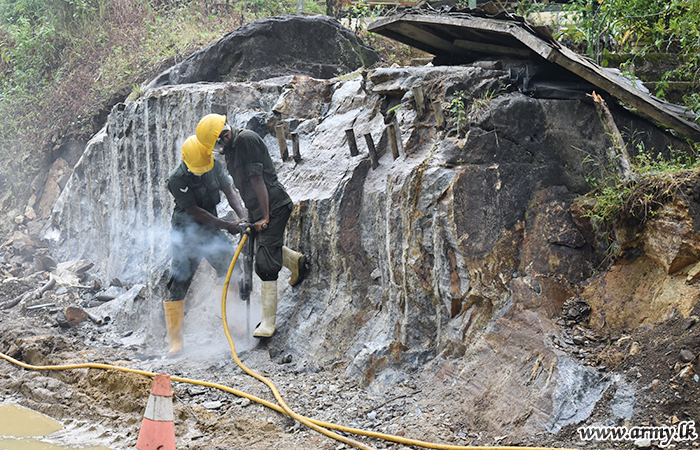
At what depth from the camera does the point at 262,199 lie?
550 cm

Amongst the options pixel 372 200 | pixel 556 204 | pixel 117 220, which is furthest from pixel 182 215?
pixel 117 220

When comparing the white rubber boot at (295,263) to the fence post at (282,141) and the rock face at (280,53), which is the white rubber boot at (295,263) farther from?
the rock face at (280,53)

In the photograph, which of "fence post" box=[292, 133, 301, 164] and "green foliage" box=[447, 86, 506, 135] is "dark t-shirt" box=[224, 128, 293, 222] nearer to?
"fence post" box=[292, 133, 301, 164]

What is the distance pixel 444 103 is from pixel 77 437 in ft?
12.8

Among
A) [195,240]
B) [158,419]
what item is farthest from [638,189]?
[195,240]

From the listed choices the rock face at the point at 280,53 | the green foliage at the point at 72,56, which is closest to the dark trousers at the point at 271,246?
the rock face at the point at 280,53

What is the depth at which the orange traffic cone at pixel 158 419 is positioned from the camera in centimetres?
376

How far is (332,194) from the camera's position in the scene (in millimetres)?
5676

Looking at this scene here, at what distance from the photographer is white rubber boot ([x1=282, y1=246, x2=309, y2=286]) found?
18.8 ft

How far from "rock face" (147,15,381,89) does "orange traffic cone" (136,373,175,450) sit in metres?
6.21

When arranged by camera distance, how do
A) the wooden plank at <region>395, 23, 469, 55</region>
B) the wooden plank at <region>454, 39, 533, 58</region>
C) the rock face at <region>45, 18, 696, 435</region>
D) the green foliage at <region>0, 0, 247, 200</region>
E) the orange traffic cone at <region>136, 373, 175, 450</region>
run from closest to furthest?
the orange traffic cone at <region>136, 373, 175, 450</region> → the rock face at <region>45, 18, 696, 435</region> → the wooden plank at <region>454, 39, 533, 58</region> → the wooden plank at <region>395, 23, 469, 55</region> → the green foliage at <region>0, 0, 247, 200</region>

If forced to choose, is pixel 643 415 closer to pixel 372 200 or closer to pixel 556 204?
pixel 556 204

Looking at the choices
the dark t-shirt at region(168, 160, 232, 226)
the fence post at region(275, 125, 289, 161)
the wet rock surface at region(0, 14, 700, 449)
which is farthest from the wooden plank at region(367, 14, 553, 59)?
the dark t-shirt at region(168, 160, 232, 226)

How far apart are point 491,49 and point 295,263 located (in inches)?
105
